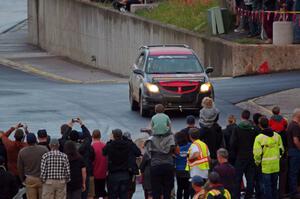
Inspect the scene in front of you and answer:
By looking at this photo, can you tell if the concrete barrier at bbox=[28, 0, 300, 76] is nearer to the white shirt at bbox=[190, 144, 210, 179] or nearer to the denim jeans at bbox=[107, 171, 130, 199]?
the denim jeans at bbox=[107, 171, 130, 199]

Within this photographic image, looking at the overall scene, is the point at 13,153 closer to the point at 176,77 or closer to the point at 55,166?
the point at 55,166

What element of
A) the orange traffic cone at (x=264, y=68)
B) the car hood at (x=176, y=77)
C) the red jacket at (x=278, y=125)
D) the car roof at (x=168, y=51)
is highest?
the car roof at (x=168, y=51)

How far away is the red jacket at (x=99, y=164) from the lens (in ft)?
61.9

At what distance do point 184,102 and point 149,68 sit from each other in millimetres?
1652

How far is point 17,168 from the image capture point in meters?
18.5

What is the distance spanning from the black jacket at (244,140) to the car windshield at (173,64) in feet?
33.8

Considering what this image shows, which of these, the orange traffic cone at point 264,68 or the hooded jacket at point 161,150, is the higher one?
the hooded jacket at point 161,150

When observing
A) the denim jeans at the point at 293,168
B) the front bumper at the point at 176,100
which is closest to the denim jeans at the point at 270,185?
the denim jeans at the point at 293,168

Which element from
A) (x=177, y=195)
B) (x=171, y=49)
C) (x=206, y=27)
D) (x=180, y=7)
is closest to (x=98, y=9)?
(x=180, y=7)

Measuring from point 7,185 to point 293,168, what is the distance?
535 centimetres

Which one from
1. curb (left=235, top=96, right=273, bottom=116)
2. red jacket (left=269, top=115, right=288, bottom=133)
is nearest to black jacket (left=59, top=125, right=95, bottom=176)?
red jacket (left=269, top=115, right=288, bottom=133)

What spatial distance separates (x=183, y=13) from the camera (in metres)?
46.4

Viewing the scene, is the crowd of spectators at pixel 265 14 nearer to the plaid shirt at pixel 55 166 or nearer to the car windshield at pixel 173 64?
the car windshield at pixel 173 64

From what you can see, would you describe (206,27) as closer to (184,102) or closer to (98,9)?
(98,9)
